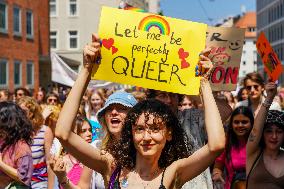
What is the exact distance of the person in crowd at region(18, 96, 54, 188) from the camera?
6147mm

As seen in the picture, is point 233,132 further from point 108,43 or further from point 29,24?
point 29,24

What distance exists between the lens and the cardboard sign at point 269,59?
5904 millimetres

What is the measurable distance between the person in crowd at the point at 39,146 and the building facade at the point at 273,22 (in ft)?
269

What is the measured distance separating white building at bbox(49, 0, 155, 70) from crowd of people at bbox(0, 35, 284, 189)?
43.8m

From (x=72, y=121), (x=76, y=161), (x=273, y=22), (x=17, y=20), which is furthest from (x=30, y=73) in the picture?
(x=273, y=22)

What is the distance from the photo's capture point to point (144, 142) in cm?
339

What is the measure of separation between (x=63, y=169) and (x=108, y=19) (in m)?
1.07

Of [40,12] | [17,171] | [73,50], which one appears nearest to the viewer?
[17,171]

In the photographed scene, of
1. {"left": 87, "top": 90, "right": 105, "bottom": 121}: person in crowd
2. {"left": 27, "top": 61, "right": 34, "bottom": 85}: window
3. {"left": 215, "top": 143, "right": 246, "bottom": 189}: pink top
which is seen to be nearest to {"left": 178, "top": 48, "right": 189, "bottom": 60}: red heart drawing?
{"left": 215, "top": 143, "right": 246, "bottom": 189}: pink top

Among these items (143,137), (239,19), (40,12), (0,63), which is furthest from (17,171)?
(239,19)

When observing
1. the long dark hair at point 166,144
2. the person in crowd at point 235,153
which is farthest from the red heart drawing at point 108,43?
the person in crowd at point 235,153

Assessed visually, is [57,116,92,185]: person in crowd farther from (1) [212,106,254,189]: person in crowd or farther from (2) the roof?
(2) the roof

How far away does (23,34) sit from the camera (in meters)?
30.7

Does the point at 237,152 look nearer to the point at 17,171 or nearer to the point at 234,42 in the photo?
the point at 234,42
